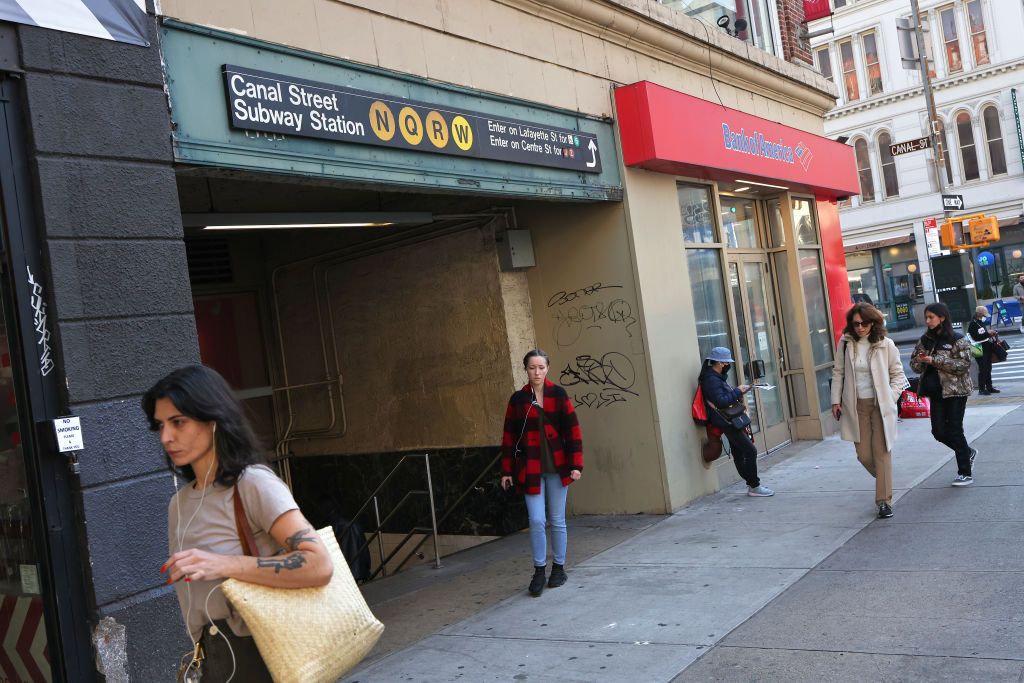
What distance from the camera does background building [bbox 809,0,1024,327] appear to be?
117ft

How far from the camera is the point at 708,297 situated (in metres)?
10.7

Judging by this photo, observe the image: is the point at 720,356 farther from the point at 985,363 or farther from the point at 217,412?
the point at 985,363

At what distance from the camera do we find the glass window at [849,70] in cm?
3938

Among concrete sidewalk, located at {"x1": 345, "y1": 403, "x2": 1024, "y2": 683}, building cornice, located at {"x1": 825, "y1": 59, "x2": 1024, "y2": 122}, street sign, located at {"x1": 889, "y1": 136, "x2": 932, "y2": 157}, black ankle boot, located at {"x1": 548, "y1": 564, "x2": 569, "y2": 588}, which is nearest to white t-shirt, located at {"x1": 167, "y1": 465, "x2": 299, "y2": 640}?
concrete sidewalk, located at {"x1": 345, "y1": 403, "x2": 1024, "y2": 683}

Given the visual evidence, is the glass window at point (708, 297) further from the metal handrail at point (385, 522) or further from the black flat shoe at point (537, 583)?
the black flat shoe at point (537, 583)

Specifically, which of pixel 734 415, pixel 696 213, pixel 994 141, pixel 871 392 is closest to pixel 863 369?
pixel 871 392

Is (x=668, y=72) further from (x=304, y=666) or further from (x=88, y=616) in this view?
(x=304, y=666)

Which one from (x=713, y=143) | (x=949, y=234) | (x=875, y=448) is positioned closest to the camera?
(x=875, y=448)

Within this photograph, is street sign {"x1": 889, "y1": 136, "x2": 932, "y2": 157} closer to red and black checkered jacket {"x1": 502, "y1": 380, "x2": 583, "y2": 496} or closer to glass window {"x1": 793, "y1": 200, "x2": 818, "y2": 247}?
glass window {"x1": 793, "y1": 200, "x2": 818, "y2": 247}

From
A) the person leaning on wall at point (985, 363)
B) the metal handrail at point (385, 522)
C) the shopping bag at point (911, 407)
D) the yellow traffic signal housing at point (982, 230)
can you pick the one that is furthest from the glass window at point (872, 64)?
the metal handrail at point (385, 522)

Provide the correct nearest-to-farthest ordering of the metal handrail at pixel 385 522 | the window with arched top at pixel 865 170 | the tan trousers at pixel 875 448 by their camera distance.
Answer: the tan trousers at pixel 875 448 → the metal handrail at pixel 385 522 → the window with arched top at pixel 865 170

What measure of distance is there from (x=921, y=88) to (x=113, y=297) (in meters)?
38.2

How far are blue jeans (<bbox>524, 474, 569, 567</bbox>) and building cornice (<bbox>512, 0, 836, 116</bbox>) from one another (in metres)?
4.13

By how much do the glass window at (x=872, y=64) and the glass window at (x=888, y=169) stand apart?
1.90 m
